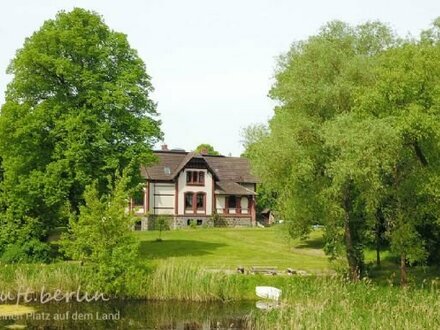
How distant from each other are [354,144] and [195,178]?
38.4 m

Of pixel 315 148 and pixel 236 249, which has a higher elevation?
pixel 315 148

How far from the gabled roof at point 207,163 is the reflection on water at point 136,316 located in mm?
33868

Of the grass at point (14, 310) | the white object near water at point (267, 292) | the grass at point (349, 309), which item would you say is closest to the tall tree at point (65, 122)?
the grass at point (14, 310)

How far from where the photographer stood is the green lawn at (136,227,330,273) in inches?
1414

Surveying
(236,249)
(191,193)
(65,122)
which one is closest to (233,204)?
(191,193)

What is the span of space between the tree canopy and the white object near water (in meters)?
4.24

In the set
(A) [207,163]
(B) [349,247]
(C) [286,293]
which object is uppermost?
(A) [207,163]

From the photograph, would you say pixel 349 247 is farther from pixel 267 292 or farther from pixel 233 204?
pixel 233 204

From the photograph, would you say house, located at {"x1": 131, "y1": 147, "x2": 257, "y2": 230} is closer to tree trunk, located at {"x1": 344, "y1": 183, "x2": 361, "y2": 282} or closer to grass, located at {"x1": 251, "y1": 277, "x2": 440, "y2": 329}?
tree trunk, located at {"x1": 344, "y1": 183, "x2": 361, "y2": 282}

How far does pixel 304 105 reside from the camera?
28.2m

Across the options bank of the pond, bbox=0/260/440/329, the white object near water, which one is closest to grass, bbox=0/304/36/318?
bank of the pond, bbox=0/260/440/329

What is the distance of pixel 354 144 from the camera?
24672 millimetres

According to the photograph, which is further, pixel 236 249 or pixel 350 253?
pixel 236 249

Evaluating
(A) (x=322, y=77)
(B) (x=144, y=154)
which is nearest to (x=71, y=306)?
(B) (x=144, y=154)
